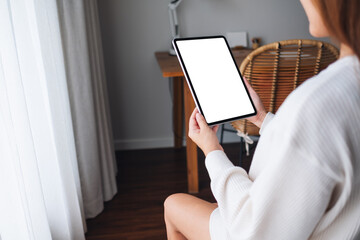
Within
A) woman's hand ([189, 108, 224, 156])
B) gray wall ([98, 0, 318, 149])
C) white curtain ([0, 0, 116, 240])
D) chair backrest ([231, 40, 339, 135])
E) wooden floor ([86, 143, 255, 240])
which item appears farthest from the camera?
gray wall ([98, 0, 318, 149])

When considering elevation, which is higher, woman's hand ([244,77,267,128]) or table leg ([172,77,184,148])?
woman's hand ([244,77,267,128])

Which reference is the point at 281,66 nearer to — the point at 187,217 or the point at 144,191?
the point at 187,217

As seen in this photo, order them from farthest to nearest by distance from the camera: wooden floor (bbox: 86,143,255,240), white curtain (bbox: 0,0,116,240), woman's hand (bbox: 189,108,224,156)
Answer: wooden floor (bbox: 86,143,255,240) → white curtain (bbox: 0,0,116,240) → woman's hand (bbox: 189,108,224,156)

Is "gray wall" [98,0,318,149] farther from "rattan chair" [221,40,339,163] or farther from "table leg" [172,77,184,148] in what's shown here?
"rattan chair" [221,40,339,163]

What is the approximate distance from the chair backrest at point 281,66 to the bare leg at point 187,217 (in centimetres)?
81

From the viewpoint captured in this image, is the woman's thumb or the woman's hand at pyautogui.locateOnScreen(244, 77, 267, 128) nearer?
the woman's thumb

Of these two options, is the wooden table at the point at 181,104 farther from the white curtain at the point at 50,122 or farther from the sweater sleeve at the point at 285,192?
the sweater sleeve at the point at 285,192

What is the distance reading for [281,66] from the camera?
1536 mm

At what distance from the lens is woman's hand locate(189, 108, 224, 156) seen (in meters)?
0.82

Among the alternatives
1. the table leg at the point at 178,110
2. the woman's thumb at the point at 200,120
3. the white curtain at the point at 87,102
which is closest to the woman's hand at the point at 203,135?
the woman's thumb at the point at 200,120

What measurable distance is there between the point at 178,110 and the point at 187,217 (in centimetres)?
Answer: 167

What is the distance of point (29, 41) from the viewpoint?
3.58ft

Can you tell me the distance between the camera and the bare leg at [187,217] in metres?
0.87

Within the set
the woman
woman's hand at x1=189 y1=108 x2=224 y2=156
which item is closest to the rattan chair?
woman's hand at x1=189 y1=108 x2=224 y2=156
